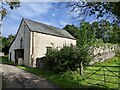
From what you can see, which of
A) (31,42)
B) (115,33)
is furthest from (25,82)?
(31,42)

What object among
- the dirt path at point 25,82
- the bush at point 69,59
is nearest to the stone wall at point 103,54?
the bush at point 69,59

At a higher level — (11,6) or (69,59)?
(11,6)

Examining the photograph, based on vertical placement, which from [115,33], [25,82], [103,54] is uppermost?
[115,33]

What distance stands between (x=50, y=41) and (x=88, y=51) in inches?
577

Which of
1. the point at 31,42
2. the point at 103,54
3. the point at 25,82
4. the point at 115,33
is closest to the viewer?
the point at 115,33

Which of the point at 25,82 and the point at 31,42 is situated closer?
the point at 25,82

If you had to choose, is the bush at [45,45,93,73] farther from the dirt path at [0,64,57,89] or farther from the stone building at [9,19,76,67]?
the stone building at [9,19,76,67]

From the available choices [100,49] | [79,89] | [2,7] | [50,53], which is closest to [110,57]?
[100,49]

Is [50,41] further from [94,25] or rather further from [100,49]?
[94,25]

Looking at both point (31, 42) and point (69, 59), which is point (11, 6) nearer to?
point (69, 59)

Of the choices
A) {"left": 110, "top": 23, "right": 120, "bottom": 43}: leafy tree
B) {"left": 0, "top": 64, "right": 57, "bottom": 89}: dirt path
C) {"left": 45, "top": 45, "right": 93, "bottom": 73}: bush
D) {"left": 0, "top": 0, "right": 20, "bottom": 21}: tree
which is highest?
→ {"left": 0, "top": 0, "right": 20, "bottom": 21}: tree

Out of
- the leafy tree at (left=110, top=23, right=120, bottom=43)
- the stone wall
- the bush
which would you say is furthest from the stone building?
the leafy tree at (left=110, top=23, right=120, bottom=43)

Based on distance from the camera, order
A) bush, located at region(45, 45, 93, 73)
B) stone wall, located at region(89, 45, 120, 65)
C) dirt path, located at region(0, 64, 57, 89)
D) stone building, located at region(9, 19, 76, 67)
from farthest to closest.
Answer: stone building, located at region(9, 19, 76, 67) < stone wall, located at region(89, 45, 120, 65) < bush, located at region(45, 45, 93, 73) < dirt path, located at region(0, 64, 57, 89)

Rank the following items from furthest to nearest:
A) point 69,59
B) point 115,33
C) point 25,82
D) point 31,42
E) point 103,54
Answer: point 103,54 < point 31,42 < point 69,59 < point 25,82 < point 115,33
